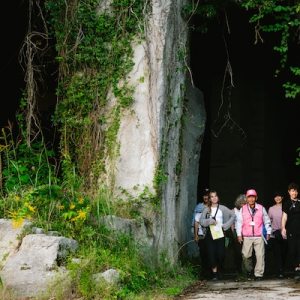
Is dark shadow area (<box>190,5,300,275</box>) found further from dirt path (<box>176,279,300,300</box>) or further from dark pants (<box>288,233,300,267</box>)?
dirt path (<box>176,279,300,300</box>)

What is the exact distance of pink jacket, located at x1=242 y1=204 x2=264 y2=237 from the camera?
11414mm

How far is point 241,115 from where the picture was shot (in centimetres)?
1694

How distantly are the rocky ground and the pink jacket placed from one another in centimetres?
75

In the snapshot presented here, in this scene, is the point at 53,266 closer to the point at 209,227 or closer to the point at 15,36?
the point at 209,227

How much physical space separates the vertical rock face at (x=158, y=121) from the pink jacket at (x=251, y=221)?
109cm

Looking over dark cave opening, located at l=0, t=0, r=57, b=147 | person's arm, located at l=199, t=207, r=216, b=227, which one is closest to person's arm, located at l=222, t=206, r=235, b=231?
person's arm, located at l=199, t=207, r=216, b=227

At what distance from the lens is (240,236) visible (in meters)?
11.7

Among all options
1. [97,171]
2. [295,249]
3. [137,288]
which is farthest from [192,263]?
[137,288]

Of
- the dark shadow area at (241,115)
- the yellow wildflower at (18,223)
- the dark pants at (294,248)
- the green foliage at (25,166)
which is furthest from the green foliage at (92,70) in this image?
the dark shadow area at (241,115)

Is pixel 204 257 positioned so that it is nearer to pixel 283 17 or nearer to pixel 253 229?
pixel 253 229

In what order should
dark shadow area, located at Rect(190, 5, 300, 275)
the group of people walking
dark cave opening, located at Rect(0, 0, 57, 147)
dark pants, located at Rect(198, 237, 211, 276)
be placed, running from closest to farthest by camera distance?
the group of people walking → dark pants, located at Rect(198, 237, 211, 276) → dark cave opening, located at Rect(0, 0, 57, 147) → dark shadow area, located at Rect(190, 5, 300, 275)

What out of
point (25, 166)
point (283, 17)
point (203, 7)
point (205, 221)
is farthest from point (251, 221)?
point (25, 166)

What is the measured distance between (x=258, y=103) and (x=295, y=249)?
6450 millimetres

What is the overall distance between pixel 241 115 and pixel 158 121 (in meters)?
6.84
